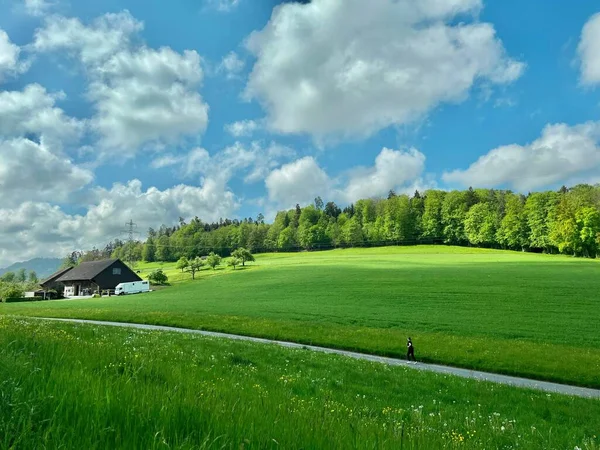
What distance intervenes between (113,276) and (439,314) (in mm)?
105393

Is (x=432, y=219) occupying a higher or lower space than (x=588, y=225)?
higher

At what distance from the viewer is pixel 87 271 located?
12088cm

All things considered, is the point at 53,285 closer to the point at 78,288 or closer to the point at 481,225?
the point at 78,288

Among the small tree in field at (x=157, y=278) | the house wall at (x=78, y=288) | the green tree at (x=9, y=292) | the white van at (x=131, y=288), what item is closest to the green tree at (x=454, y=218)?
the small tree in field at (x=157, y=278)

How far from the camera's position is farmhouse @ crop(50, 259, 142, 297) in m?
117

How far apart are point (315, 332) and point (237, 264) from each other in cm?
11060

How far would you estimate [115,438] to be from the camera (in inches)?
91.7

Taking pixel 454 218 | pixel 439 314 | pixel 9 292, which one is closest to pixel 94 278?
pixel 9 292

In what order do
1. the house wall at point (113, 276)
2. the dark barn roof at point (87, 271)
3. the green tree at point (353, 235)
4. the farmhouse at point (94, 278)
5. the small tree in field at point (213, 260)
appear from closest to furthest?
1. the farmhouse at point (94, 278)
2. the house wall at point (113, 276)
3. the dark barn roof at point (87, 271)
4. the small tree in field at point (213, 260)
5. the green tree at point (353, 235)

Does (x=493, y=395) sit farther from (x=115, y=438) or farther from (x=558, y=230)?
(x=558, y=230)

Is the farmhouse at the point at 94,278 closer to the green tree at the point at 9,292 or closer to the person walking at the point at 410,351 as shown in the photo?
the green tree at the point at 9,292

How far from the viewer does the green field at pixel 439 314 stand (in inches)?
1016

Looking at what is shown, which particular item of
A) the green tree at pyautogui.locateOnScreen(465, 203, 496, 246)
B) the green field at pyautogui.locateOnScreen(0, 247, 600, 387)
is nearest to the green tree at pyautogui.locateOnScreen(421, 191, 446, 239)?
the green tree at pyautogui.locateOnScreen(465, 203, 496, 246)

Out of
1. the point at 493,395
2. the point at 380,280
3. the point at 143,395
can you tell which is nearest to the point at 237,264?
the point at 380,280
